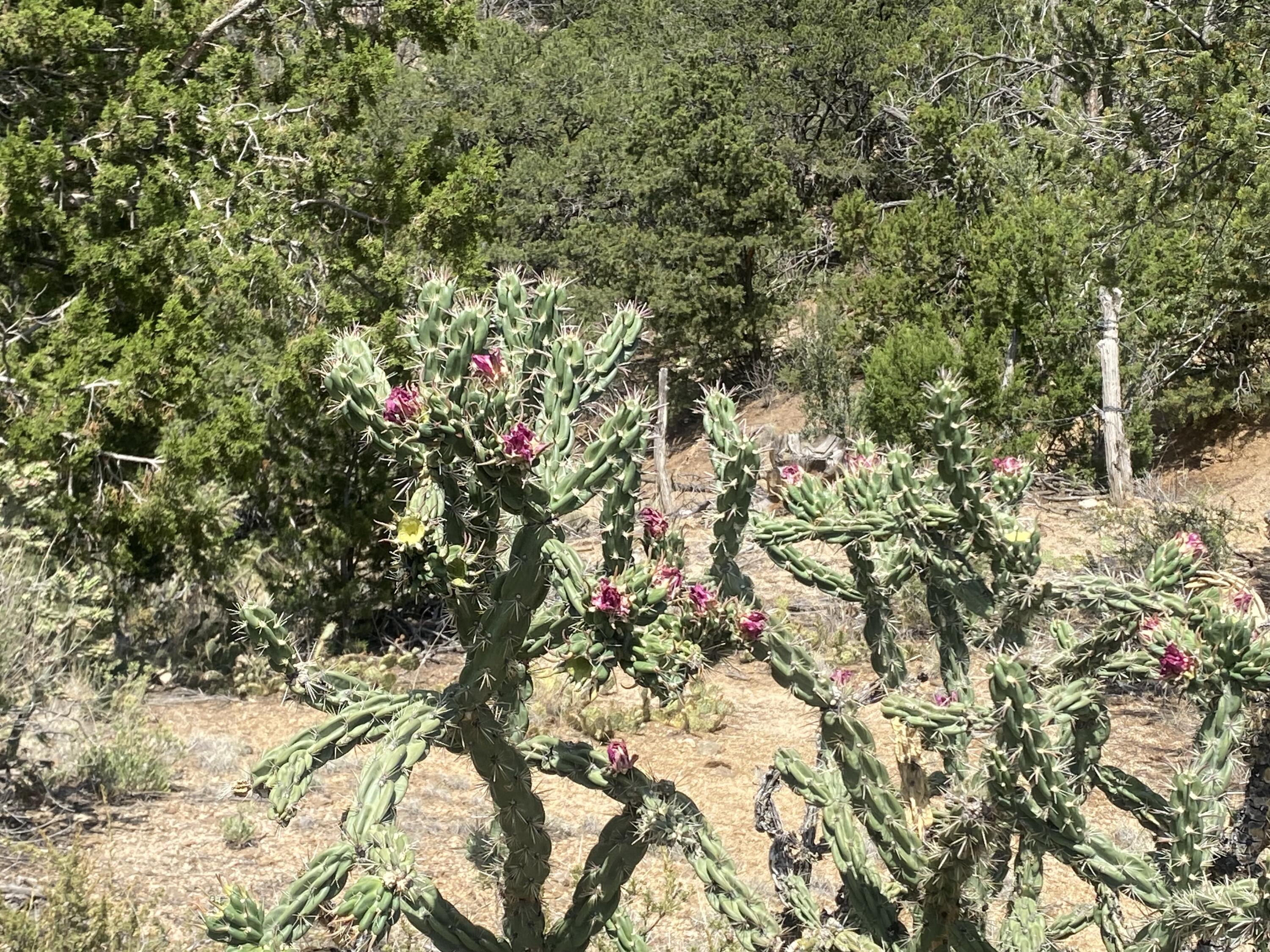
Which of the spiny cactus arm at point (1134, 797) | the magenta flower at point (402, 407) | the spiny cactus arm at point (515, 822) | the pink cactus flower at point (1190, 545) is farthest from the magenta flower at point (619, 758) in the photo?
the pink cactus flower at point (1190, 545)

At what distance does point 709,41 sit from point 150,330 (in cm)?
1648

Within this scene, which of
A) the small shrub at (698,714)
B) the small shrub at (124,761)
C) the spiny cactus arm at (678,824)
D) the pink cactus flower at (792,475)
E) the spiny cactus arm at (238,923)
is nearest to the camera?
the spiny cactus arm at (238,923)

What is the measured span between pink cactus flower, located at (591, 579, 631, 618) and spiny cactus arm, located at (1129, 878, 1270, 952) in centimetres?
162

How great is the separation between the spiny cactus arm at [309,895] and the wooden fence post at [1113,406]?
999 cm

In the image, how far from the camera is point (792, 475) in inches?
171

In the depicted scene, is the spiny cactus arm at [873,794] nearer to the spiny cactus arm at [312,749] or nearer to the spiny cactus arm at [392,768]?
the spiny cactus arm at [392,768]

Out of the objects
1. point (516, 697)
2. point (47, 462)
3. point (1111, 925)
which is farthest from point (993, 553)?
point (47, 462)

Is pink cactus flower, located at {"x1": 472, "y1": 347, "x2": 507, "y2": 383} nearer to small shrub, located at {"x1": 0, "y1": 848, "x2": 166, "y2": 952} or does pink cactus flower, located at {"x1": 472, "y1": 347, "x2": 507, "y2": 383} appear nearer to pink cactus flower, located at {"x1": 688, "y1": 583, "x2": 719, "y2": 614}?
pink cactus flower, located at {"x1": 688, "y1": 583, "x2": 719, "y2": 614}

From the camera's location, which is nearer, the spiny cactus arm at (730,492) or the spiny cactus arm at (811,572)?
the spiny cactus arm at (730,492)

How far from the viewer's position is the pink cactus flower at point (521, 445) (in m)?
2.87

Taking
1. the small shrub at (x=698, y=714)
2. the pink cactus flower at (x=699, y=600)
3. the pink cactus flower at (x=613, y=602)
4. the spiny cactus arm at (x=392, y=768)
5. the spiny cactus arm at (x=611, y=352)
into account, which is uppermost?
the spiny cactus arm at (x=611, y=352)

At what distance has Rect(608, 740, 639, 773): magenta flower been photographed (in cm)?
350

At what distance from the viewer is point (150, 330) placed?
778 cm

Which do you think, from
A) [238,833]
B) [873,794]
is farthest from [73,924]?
[873,794]
